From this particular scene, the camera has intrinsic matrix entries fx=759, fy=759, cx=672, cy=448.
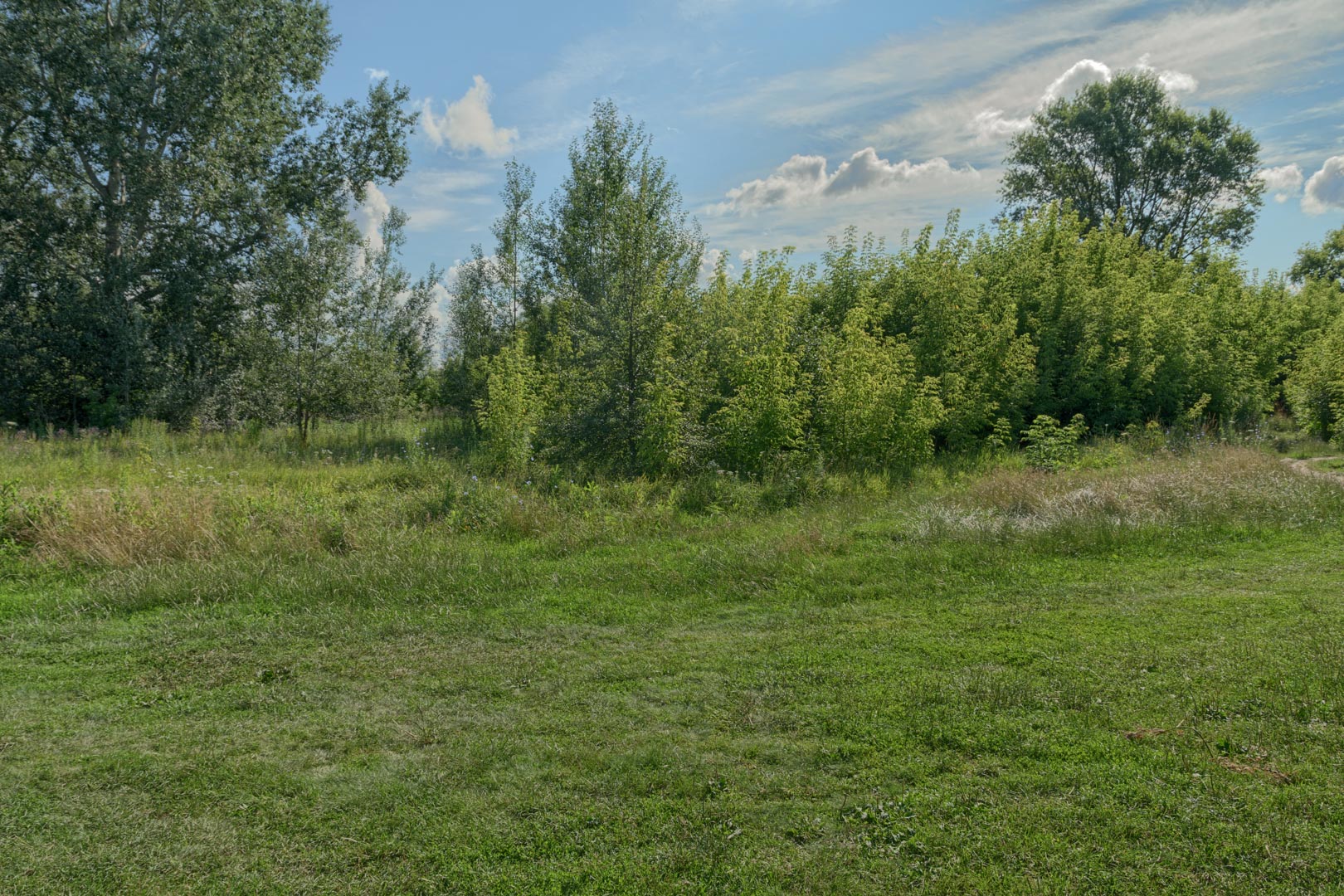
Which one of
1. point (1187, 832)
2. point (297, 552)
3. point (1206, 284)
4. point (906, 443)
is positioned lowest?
point (1187, 832)

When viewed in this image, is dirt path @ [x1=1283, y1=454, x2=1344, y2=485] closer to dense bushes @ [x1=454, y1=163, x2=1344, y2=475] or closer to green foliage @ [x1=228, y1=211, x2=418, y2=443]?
dense bushes @ [x1=454, y1=163, x2=1344, y2=475]

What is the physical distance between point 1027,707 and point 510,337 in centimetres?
1699

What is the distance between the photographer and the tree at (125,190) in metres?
18.2

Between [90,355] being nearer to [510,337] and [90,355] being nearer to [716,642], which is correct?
[510,337]

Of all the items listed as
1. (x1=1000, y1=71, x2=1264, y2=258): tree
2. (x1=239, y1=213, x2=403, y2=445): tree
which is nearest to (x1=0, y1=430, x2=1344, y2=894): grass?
(x1=239, y1=213, x2=403, y2=445): tree

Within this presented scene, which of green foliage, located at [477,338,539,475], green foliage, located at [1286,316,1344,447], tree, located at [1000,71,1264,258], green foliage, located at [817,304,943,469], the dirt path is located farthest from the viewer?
tree, located at [1000,71,1264,258]

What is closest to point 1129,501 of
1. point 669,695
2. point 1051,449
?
point 1051,449

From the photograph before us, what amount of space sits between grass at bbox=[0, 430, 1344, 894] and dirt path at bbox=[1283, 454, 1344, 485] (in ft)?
7.72

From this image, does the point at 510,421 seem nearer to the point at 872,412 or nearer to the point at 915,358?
the point at 872,412

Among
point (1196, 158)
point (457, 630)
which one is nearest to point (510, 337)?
point (457, 630)

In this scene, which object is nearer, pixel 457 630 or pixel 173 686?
pixel 173 686

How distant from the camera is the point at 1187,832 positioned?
3.38 meters

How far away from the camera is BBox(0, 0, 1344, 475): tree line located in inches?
495

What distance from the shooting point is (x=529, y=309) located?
20.7 meters
